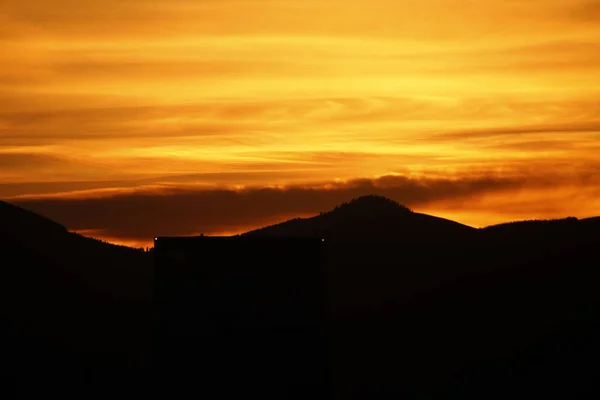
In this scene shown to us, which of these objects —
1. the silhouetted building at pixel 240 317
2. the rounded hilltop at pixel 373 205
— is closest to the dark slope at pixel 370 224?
the rounded hilltop at pixel 373 205

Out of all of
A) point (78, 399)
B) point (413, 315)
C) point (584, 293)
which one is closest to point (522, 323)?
point (584, 293)

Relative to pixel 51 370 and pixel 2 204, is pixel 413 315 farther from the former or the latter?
pixel 2 204

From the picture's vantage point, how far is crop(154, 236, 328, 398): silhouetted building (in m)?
20.3

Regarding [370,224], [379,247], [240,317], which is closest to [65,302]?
[379,247]

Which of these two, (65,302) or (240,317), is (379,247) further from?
(240,317)

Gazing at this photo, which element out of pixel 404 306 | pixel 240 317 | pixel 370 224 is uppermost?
pixel 370 224

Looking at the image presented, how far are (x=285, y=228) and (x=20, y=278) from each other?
1451 inches

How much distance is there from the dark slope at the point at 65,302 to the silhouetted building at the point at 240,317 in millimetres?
35874

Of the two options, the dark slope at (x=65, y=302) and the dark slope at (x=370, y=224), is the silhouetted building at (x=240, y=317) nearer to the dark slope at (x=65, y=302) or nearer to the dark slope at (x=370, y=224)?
the dark slope at (x=65, y=302)

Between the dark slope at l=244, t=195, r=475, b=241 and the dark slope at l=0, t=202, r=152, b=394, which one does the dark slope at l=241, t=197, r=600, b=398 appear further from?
the dark slope at l=0, t=202, r=152, b=394

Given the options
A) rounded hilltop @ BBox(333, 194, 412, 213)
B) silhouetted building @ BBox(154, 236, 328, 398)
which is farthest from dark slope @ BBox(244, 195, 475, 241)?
silhouetted building @ BBox(154, 236, 328, 398)

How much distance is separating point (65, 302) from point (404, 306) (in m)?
19.8

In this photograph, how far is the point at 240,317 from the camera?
807 inches

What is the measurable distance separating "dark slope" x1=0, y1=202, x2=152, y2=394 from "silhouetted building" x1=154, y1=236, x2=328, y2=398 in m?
35.9
